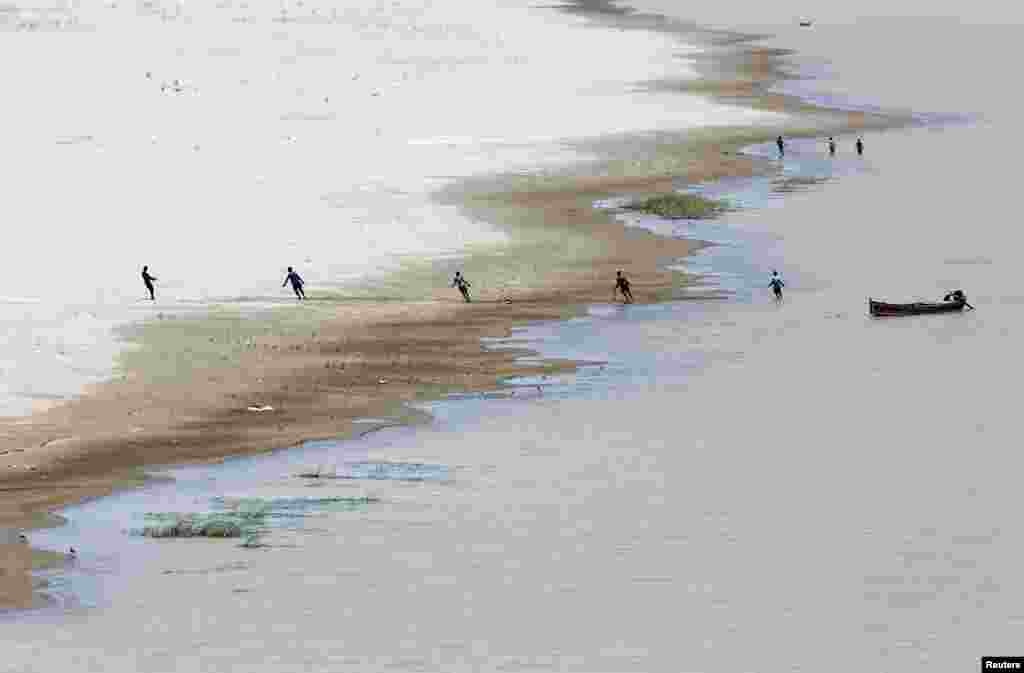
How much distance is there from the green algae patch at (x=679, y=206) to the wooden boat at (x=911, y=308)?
54.2 ft

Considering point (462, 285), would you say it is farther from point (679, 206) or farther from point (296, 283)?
point (679, 206)

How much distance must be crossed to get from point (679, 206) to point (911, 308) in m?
18.7

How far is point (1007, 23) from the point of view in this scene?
192 metres

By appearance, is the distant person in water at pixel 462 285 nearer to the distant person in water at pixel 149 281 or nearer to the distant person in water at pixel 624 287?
the distant person in water at pixel 624 287

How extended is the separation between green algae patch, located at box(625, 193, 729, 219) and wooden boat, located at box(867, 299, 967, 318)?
651 inches

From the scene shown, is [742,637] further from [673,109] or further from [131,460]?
[673,109]

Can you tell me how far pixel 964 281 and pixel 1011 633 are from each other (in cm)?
3450

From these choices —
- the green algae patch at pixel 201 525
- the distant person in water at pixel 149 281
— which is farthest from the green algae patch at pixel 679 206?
the green algae patch at pixel 201 525

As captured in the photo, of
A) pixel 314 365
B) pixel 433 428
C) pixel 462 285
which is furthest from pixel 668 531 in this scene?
pixel 462 285

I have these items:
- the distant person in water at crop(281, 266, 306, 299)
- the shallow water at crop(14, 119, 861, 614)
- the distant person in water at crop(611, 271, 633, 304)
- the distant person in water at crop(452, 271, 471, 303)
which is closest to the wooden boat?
the shallow water at crop(14, 119, 861, 614)

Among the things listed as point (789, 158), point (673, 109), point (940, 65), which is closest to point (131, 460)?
point (789, 158)

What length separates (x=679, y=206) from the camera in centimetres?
7625

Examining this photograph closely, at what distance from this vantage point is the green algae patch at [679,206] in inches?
2965

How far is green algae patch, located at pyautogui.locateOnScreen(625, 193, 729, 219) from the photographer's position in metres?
75.3
